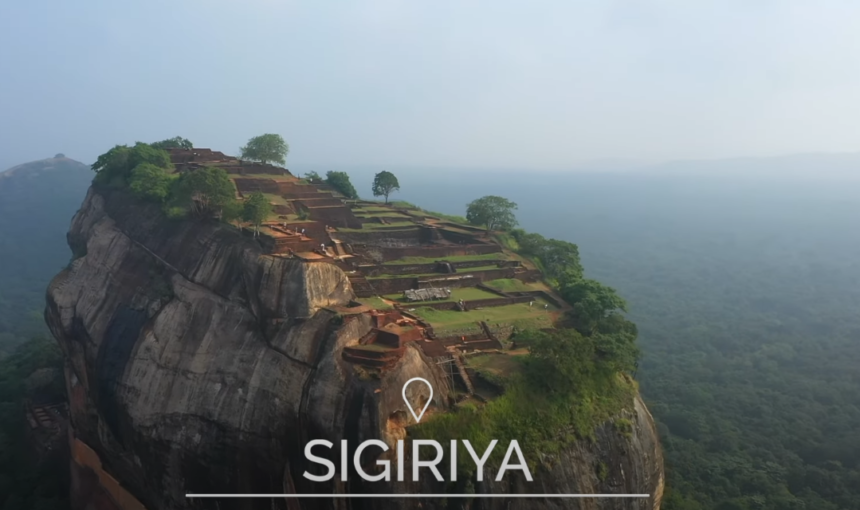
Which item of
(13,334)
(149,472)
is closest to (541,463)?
(149,472)

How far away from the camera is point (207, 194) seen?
2419 centimetres

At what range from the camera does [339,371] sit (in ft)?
55.9

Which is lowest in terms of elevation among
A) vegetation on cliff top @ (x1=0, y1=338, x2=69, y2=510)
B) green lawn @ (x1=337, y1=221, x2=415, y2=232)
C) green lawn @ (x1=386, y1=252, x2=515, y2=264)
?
vegetation on cliff top @ (x1=0, y1=338, x2=69, y2=510)

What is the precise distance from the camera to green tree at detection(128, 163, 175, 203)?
26859mm

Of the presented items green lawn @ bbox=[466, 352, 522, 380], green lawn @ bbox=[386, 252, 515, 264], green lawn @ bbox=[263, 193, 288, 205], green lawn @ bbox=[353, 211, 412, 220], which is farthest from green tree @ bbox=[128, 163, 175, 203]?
green lawn @ bbox=[466, 352, 522, 380]

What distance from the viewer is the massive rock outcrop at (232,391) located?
16.8 m

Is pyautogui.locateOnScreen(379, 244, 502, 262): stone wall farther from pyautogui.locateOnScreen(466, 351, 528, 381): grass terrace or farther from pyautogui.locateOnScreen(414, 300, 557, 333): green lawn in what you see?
pyautogui.locateOnScreen(466, 351, 528, 381): grass terrace

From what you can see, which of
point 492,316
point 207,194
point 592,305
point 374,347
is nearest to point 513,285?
point 492,316

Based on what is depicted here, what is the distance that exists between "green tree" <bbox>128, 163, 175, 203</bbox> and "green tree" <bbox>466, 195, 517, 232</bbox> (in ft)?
60.3

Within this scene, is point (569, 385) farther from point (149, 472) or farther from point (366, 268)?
point (149, 472)

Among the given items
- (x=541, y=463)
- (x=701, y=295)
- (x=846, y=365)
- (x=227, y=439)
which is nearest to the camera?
(x=541, y=463)

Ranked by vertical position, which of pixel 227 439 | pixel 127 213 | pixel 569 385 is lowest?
pixel 227 439

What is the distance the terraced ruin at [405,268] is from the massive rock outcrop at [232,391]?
100 cm

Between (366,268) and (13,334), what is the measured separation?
51.0 m
